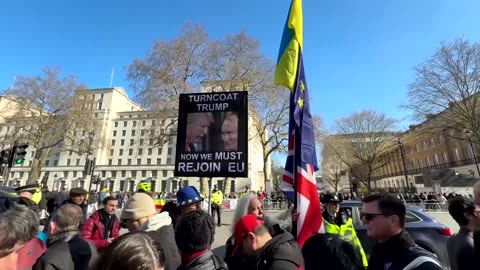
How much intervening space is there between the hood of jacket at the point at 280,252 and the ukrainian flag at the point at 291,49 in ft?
8.43

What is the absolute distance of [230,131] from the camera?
16.0 feet

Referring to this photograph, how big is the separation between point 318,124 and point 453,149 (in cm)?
3140

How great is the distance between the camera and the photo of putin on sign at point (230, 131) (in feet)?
15.8

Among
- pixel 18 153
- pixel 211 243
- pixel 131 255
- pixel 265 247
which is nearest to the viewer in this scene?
pixel 131 255

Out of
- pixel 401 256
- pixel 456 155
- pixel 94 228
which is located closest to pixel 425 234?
pixel 401 256

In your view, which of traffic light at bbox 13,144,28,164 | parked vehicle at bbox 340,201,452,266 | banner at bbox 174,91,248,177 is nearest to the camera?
banner at bbox 174,91,248,177

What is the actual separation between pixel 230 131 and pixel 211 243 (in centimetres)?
304

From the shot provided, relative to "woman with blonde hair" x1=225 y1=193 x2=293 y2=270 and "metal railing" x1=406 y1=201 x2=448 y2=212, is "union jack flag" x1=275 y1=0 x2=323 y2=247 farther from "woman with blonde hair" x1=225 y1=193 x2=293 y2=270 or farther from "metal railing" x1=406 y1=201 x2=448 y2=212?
"metal railing" x1=406 y1=201 x2=448 y2=212

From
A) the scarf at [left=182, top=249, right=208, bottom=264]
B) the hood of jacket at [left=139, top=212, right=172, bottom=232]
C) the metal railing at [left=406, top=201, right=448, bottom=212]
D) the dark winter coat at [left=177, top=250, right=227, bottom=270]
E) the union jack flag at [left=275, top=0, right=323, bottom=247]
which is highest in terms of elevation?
the union jack flag at [left=275, top=0, right=323, bottom=247]

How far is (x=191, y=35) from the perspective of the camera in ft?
87.9

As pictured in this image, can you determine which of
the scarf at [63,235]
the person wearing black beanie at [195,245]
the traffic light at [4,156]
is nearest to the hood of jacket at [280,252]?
the person wearing black beanie at [195,245]

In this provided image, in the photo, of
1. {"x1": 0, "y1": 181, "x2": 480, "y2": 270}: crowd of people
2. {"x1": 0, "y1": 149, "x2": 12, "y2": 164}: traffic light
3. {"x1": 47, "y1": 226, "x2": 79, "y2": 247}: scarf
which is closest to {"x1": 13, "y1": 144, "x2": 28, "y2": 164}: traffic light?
{"x1": 0, "y1": 149, "x2": 12, "y2": 164}: traffic light

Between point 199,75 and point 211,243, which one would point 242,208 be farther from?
point 199,75

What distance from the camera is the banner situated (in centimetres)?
472
